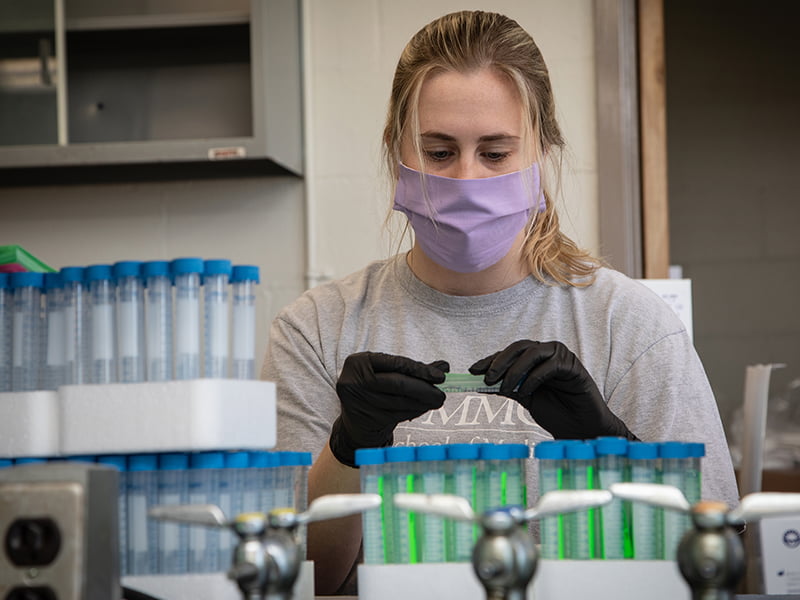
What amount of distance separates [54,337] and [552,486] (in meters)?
0.48

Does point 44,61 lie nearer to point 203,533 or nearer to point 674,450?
point 203,533

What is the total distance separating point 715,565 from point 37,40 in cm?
217

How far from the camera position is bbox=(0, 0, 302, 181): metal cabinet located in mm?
2271

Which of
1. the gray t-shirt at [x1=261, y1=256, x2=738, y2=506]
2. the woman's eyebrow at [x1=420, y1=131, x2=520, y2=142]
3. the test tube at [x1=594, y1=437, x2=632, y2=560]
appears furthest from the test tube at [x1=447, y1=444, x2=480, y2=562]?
the woman's eyebrow at [x1=420, y1=131, x2=520, y2=142]

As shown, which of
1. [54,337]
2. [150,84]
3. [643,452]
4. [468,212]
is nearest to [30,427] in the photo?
[54,337]

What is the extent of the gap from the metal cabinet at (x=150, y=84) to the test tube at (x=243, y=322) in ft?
4.49

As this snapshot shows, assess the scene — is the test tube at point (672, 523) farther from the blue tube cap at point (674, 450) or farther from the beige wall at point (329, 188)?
the beige wall at point (329, 188)

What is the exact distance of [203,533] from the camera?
87 cm

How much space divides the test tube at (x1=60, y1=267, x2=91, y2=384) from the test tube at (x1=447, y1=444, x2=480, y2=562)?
1.14 feet

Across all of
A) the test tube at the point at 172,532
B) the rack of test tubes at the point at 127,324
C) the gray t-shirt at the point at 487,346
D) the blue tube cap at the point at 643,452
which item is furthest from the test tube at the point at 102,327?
the gray t-shirt at the point at 487,346

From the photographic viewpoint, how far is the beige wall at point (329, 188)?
94.0 inches

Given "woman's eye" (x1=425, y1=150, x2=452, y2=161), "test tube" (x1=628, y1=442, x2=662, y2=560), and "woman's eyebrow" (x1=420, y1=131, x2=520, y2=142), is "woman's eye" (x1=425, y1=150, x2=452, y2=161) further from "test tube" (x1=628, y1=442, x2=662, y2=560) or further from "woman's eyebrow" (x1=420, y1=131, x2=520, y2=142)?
"test tube" (x1=628, y1=442, x2=662, y2=560)

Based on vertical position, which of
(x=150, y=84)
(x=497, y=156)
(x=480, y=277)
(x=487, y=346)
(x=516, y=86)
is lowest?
(x=487, y=346)

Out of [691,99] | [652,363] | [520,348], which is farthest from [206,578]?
[691,99]
